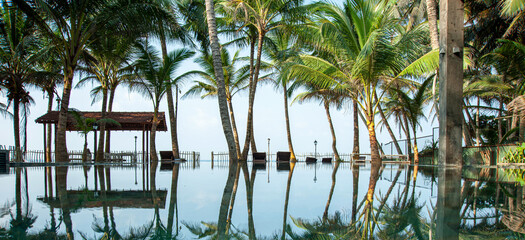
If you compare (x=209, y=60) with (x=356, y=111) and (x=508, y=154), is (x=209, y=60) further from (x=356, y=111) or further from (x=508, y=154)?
(x=508, y=154)

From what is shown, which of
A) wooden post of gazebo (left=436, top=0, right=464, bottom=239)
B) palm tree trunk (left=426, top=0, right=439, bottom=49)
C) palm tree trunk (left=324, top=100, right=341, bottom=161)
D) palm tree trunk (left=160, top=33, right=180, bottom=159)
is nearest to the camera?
wooden post of gazebo (left=436, top=0, right=464, bottom=239)

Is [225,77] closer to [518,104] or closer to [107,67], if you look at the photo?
[107,67]

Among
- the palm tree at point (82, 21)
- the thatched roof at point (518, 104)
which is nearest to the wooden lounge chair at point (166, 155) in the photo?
the palm tree at point (82, 21)

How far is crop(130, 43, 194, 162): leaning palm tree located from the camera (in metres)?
16.9

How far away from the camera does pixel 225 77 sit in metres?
20.9

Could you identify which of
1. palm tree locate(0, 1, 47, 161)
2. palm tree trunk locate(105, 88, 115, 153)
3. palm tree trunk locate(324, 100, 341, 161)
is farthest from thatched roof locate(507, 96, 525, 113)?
palm tree trunk locate(105, 88, 115, 153)

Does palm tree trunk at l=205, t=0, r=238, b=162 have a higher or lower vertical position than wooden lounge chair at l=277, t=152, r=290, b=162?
higher

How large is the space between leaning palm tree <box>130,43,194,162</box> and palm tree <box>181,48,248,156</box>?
141cm

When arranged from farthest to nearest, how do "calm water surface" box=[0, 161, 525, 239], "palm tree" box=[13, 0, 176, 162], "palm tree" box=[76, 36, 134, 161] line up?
"palm tree" box=[76, 36, 134, 161]
"palm tree" box=[13, 0, 176, 162]
"calm water surface" box=[0, 161, 525, 239]

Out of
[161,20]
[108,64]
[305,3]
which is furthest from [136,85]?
[305,3]

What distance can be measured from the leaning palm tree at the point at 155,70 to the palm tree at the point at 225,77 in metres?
1.41

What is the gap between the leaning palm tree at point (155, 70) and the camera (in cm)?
1691

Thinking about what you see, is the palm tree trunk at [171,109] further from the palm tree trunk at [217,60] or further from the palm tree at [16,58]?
the palm tree trunk at [217,60]

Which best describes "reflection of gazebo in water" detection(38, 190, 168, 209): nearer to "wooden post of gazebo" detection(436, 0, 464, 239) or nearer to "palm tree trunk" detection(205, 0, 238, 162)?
"wooden post of gazebo" detection(436, 0, 464, 239)
